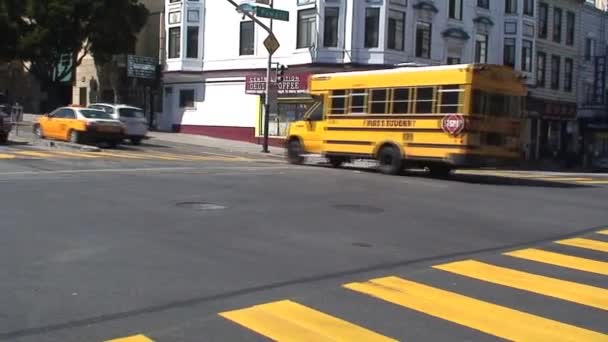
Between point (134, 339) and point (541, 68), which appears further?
point (541, 68)

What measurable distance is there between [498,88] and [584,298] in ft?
43.9

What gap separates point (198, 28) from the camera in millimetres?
40344

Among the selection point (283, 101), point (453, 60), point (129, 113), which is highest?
point (453, 60)

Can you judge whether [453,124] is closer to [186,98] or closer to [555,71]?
[186,98]

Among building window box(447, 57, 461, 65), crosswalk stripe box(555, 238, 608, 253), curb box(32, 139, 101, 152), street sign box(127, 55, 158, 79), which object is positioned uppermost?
building window box(447, 57, 461, 65)

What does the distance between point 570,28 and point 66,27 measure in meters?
32.4

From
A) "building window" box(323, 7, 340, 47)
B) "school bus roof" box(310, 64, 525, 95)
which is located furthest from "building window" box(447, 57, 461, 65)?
"school bus roof" box(310, 64, 525, 95)

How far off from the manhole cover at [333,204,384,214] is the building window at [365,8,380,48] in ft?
74.2

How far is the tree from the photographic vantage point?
4153 cm

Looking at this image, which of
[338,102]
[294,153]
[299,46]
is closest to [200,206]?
[338,102]

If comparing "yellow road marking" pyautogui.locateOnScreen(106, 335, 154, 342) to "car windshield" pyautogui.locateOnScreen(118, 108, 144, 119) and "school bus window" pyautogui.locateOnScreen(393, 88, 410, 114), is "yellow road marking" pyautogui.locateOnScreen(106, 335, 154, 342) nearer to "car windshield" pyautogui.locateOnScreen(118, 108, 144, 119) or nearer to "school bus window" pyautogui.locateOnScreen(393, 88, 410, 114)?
"school bus window" pyautogui.locateOnScreen(393, 88, 410, 114)

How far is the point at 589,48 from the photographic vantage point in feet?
161

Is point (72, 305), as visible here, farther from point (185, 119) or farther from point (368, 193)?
point (185, 119)

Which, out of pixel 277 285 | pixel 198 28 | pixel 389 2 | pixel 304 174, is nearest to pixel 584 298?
pixel 277 285
